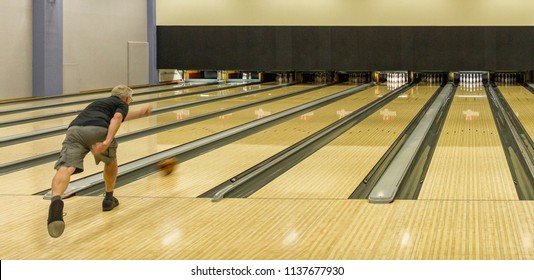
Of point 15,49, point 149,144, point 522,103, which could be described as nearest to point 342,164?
point 149,144

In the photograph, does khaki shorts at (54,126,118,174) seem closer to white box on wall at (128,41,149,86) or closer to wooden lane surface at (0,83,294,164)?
wooden lane surface at (0,83,294,164)

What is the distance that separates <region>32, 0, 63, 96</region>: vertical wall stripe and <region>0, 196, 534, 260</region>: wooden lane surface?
861 cm

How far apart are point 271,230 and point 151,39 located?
13458 mm

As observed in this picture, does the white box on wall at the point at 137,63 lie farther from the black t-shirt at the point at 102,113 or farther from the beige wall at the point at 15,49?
the black t-shirt at the point at 102,113

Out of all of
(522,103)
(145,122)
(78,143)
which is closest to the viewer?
(78,143)

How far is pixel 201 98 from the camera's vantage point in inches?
473

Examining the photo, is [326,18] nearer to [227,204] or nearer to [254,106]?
[254,106]

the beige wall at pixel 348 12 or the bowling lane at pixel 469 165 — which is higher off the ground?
the beige wall at pixel 348 12

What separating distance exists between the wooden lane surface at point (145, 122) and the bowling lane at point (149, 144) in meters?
0.37

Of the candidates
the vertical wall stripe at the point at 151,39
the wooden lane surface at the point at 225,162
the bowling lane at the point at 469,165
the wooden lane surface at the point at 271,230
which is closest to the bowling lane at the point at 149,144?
the wooden lane surface at the point at 225,162

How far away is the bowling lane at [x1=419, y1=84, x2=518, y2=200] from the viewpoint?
4512mm

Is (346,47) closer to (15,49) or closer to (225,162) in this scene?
(15,49)

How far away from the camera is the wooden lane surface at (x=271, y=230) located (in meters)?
3.25

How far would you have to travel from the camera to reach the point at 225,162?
5.72 meters
